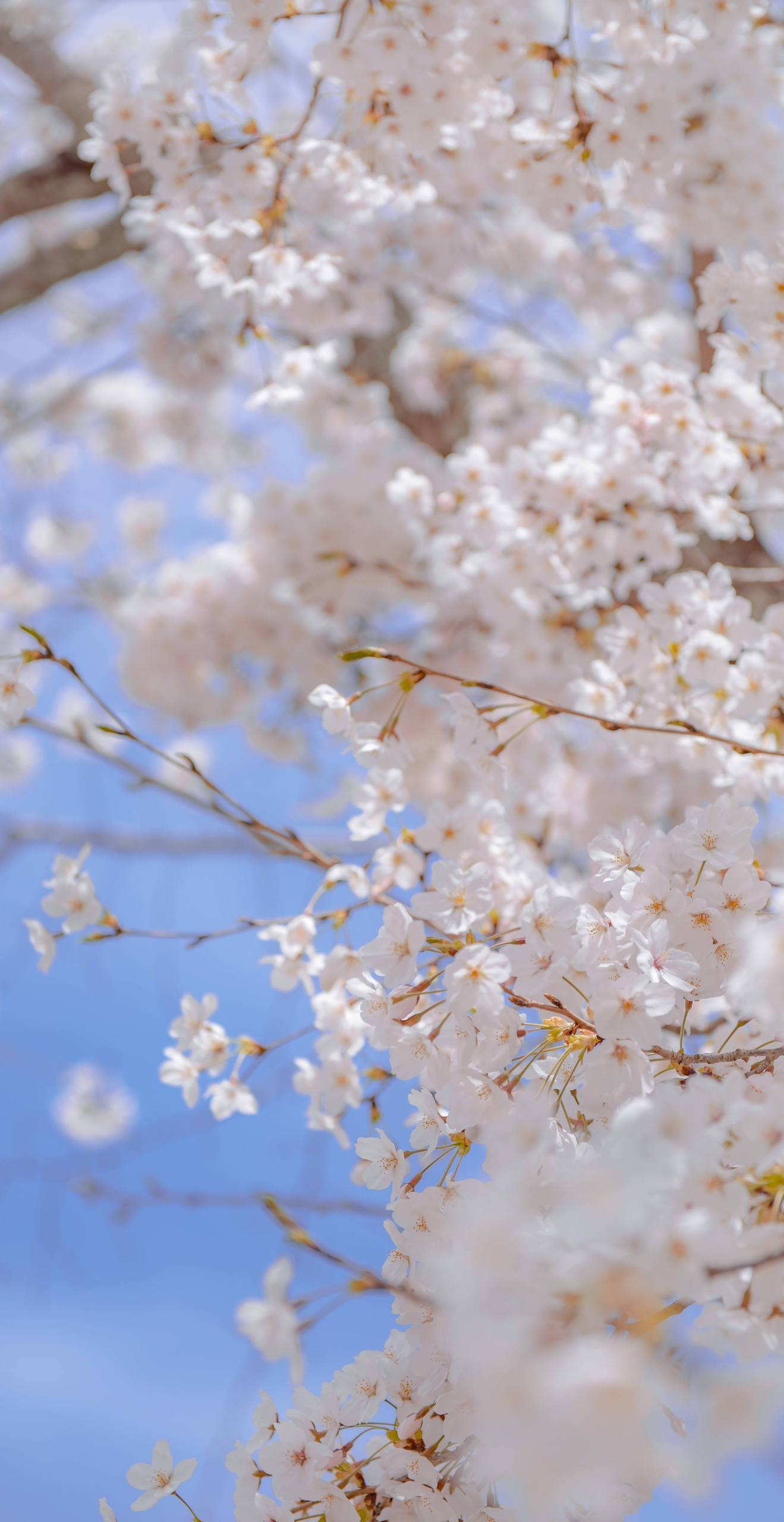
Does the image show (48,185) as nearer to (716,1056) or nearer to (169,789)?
(169,789)

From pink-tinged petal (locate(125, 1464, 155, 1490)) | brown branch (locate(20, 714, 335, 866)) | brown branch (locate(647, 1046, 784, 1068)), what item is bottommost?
pink-tinged petal (locate(125, 1464, 155, 1490))

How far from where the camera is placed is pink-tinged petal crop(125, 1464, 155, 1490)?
93 centimetres

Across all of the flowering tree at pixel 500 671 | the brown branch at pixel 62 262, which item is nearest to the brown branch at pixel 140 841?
the flowering tree at pixel 500 671

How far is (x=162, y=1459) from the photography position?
0.94 metres

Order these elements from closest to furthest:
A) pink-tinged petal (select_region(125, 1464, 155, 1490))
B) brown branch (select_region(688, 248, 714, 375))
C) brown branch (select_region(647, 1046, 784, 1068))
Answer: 1. brown branch (select_region(647, 1046, 784, 1068))
2. pink-tinged petal (select_region(125, 1464, 155, 1490))
3. brown branch (select_region(688, 248, 714, 375))

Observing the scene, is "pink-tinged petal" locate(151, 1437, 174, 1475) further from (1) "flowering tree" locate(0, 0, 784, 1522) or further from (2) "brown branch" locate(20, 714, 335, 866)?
(2) "brown branch" locate(20, 714, 335, 866)

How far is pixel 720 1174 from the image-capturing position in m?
0.58

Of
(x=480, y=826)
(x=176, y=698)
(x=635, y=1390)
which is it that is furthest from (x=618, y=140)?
(x=176, y=698)

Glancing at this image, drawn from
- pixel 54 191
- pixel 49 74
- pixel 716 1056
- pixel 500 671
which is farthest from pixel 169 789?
pixel 49 74

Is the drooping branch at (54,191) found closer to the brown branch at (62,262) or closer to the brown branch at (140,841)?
the brown branch at (62,262)

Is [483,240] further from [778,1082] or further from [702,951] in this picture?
[778,1082]

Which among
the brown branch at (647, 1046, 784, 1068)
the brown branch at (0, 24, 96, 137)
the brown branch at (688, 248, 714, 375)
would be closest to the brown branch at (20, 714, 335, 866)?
the brown branch at (647, 1046, 784, 1068)

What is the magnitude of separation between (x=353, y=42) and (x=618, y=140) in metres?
0.61

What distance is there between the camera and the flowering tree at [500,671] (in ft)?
1.75
